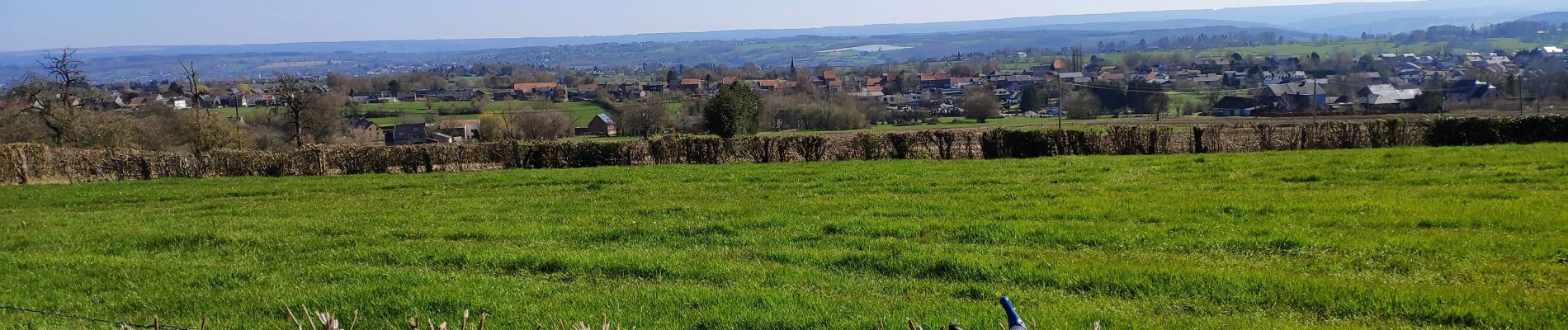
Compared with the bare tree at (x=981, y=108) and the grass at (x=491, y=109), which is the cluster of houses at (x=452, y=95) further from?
the bare tree at (x=981, y=108)

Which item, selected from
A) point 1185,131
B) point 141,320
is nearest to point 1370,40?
point 1185,131

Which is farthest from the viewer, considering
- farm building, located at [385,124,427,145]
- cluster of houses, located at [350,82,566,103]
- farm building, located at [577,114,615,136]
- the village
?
cluster of houses, located at [350,82,566,103]

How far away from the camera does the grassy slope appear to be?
245 inches

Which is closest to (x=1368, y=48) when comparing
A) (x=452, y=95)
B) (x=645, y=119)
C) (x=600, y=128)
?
(x=452, y=95)

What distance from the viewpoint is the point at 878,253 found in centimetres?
826

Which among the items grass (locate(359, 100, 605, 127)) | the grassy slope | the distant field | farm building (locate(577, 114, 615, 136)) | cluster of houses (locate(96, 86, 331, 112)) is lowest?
farm building (locate(577, 114, 615, 136))

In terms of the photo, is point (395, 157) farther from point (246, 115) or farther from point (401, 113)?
point (401, 113)

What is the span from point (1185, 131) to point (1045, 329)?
20805 millimetres

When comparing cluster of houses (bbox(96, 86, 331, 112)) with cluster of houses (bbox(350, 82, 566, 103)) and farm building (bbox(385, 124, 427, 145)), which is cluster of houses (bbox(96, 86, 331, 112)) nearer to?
cluster of houses (bbox(350, 82, 566, 103))

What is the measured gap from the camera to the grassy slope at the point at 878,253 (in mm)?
6211

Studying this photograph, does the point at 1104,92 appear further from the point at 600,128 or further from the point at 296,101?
the point at 296,101

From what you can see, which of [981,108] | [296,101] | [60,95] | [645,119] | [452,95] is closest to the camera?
[60,95]

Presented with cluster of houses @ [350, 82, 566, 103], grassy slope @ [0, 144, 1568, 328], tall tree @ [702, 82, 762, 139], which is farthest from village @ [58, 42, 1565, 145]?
grassy slope @ [0, 144, 1568, 328]

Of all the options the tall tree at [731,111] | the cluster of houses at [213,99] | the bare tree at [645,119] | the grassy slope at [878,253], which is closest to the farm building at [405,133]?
the bare tree at [645,119]
